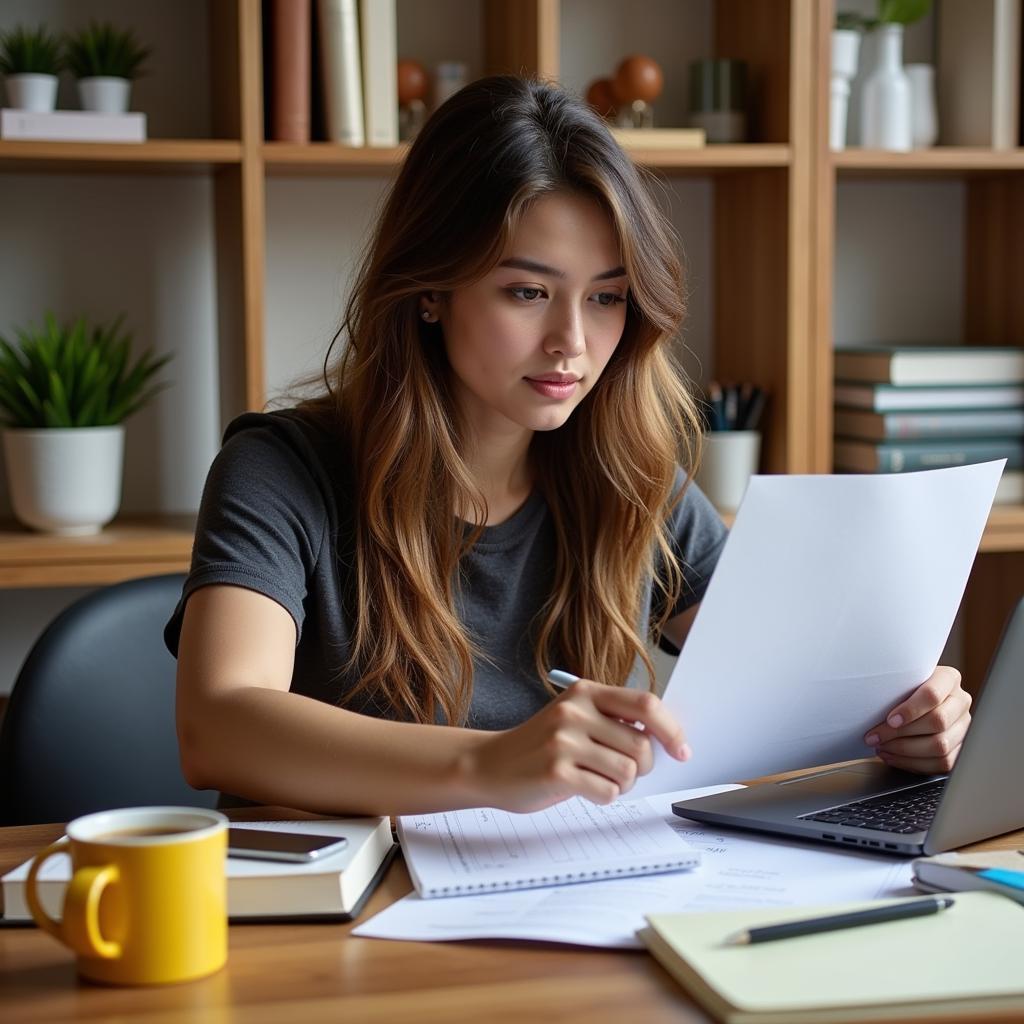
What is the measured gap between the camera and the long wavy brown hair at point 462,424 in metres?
1.33

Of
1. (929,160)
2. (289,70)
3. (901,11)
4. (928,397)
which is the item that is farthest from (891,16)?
(289,70)

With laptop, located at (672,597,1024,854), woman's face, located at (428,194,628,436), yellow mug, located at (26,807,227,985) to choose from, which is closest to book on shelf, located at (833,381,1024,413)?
woman's face, located at (428,194,628,436)

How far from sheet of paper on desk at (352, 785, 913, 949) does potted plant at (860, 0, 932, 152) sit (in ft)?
5.28

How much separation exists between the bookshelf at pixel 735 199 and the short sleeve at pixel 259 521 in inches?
27.8

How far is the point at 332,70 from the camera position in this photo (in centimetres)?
208

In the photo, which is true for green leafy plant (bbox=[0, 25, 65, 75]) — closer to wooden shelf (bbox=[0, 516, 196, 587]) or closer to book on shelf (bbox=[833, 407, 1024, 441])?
wooden shelf (bbox=[0, 516, 196, 587])

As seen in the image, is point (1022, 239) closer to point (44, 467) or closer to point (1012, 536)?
point (1012, 536)

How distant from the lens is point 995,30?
2.35 meters

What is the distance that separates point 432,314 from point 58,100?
3.62ft

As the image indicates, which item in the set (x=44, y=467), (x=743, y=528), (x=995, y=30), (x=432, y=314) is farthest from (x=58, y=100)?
(x=743, y=528)

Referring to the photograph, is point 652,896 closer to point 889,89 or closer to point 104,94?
point 104,94

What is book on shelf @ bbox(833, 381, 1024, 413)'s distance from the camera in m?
2.31

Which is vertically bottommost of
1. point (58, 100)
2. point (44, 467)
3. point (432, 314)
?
point (44, 467)

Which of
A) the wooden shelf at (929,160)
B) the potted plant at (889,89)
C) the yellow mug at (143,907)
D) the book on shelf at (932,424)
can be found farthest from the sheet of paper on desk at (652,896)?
the potted plant at (889,89)
